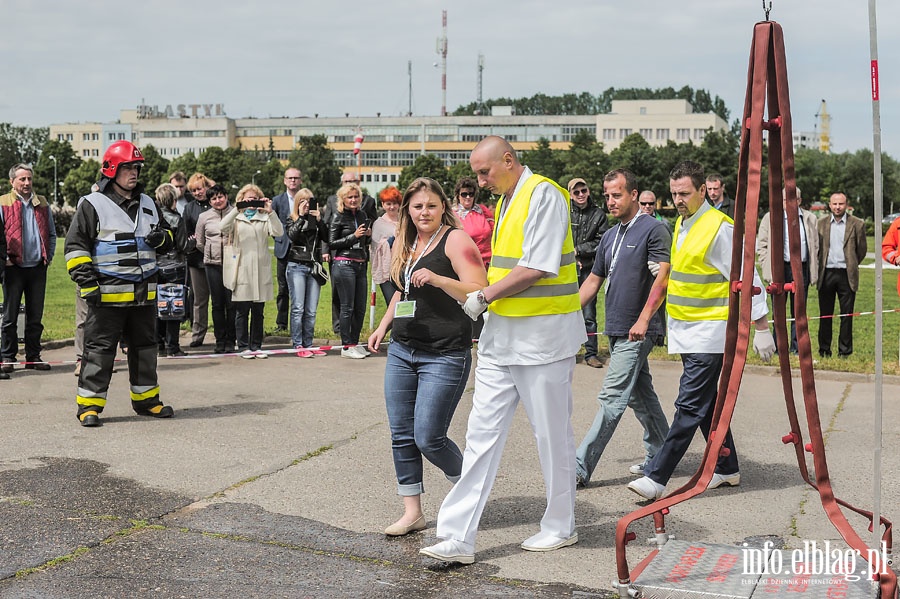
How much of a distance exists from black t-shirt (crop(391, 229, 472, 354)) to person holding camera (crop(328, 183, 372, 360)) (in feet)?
22.9

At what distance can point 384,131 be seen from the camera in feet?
597

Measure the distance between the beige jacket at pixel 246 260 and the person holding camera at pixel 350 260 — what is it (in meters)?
0.81

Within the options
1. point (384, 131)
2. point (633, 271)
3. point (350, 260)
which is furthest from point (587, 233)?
point (384, 131)

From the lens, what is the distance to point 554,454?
545 centimetres

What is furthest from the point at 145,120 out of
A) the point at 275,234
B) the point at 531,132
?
the point at 275,234

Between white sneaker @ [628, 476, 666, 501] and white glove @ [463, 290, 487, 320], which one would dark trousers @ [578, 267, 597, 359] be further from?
white glove @ [463, 290, 487, 320]

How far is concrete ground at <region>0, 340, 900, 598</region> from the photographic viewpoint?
500 cm

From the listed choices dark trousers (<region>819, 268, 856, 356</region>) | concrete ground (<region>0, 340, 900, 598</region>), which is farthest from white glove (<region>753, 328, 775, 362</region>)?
dark trousers (<region>819, 268, 856, 356</region>)

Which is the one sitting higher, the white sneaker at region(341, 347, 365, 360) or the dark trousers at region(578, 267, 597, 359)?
the dark trousers at region(578, 267, 597, 359)

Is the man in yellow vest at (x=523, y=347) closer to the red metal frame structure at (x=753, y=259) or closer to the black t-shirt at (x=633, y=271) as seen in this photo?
the red metal frame structure at (x=753, y=259)

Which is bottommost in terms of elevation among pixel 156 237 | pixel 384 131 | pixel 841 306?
pixel 841 306

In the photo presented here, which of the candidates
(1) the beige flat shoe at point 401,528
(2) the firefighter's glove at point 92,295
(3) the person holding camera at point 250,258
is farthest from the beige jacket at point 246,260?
(1) the beige flat shoe at point 401,528

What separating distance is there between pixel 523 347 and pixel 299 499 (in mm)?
1892

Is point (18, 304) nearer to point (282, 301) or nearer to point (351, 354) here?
point (351, 354)
